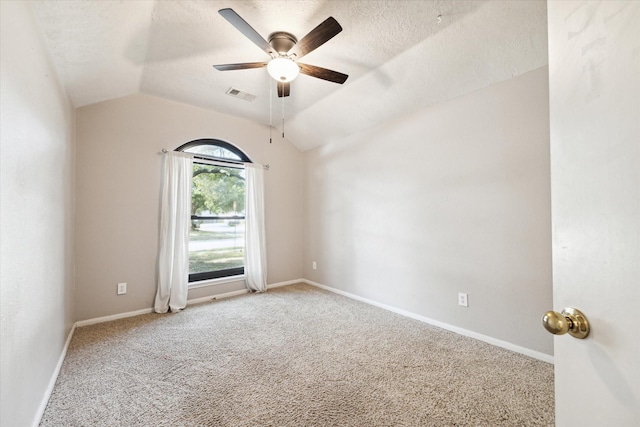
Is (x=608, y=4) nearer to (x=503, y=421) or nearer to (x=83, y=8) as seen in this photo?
(x=503, y=421)

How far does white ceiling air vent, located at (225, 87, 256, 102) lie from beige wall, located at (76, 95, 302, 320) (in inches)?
23.9

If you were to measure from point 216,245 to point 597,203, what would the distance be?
397 cm

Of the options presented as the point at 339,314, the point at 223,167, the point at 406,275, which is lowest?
the point at 339,314

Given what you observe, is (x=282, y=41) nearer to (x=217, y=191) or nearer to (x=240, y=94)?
(x=240, y=94)

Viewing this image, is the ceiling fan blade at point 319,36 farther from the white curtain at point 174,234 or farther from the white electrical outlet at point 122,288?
the white electrical outlet at point 122,288

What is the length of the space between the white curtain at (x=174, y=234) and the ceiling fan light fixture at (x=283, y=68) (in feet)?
6.11

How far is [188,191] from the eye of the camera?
3365mm

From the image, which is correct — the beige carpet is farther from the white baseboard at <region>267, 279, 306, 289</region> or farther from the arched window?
the white baseboard at <region>267, 279, 306, 289</region>

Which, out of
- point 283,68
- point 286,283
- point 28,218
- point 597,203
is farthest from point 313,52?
point 286,283

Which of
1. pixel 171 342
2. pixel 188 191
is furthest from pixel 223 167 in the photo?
pixel 171 342

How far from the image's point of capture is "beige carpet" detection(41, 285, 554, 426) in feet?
5.03

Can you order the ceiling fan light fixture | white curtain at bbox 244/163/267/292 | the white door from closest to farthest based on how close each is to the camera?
the white door → the ceiling fan light fixture → white curtain at bbox 244/163/267/292

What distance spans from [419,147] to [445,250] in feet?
3.72

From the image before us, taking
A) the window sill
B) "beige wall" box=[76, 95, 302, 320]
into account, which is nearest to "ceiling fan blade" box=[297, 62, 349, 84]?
"beige wall" box=[76, 95, 302, 320]
